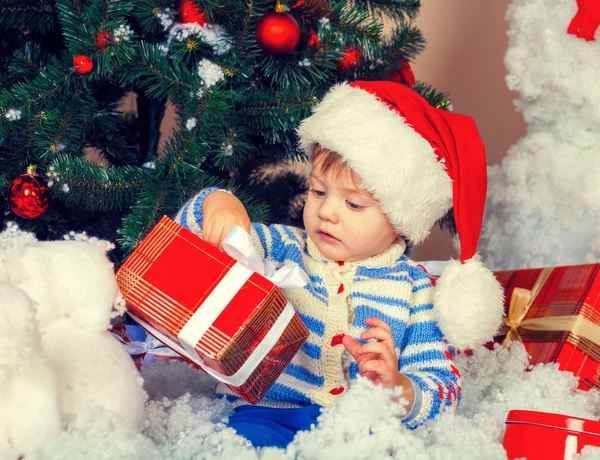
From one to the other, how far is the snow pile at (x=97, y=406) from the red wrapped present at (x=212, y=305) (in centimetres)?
5

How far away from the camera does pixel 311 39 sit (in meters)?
1.20

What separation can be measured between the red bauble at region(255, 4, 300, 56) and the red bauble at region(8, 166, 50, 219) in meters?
0.43

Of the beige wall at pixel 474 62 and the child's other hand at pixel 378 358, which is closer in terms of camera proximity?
the child's other hand at pixel 378 358

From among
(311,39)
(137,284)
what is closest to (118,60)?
(311,39)

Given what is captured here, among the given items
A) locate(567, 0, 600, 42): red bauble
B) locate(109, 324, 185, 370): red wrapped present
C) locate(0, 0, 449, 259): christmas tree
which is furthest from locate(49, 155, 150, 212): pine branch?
locate(567, 0, 600, 42): red bauble

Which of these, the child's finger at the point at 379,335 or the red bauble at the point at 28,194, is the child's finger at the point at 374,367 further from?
the red bauble at the point at 28,194

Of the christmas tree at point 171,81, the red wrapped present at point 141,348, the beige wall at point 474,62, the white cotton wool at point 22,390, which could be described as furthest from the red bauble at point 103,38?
the beige wall at point 474,62

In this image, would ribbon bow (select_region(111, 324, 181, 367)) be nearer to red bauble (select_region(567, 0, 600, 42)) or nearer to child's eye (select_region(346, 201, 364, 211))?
child's eye (select_region(346, 201, 364, 211))

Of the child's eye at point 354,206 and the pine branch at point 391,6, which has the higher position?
the pine branch at point 391,6

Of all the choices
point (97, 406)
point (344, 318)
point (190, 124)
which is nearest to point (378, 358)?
point (344, 318)

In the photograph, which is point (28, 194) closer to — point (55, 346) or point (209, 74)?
point (209, 74)

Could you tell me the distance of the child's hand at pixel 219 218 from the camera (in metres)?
0.93

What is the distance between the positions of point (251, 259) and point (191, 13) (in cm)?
51

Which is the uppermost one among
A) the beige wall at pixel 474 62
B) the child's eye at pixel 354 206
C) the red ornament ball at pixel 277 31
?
the beige wall at pixel 474 62
